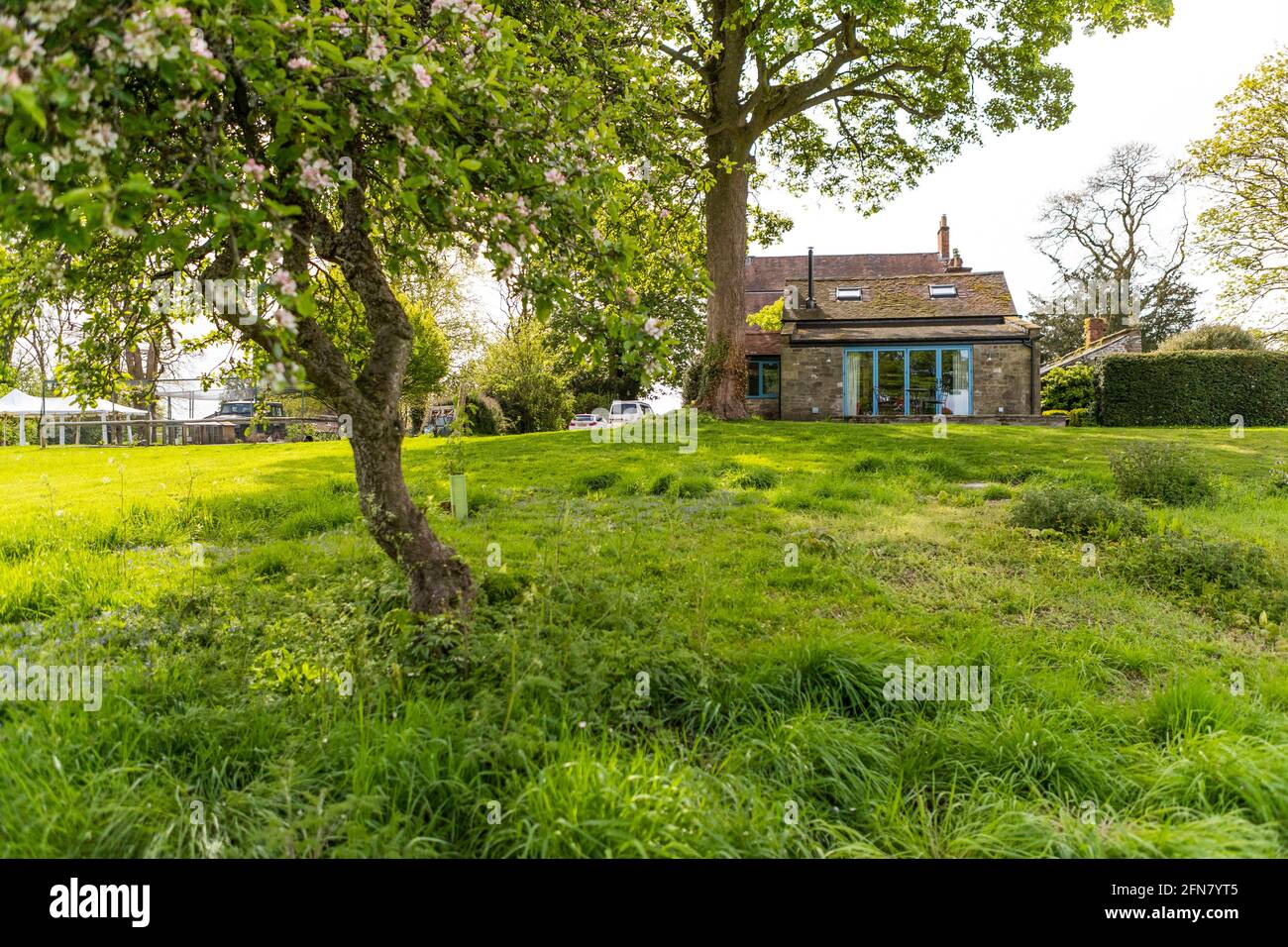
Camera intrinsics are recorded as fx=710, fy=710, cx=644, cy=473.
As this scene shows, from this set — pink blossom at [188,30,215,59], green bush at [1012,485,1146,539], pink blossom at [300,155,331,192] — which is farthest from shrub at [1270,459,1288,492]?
pink blossom at [188,30,215,59]

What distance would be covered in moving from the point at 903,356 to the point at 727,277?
10047mm

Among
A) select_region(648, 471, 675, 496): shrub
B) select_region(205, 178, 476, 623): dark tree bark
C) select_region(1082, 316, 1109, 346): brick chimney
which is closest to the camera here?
select_region(205, 178, 476, 623): dark tree bark

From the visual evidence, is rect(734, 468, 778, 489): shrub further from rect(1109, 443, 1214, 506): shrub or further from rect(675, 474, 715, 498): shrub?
rect(1109, 443, 1214, 506): shrub

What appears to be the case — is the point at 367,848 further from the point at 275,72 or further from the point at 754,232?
the point at 754,232

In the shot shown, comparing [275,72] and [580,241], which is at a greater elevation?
[275,72]

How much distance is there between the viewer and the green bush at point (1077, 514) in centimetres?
658

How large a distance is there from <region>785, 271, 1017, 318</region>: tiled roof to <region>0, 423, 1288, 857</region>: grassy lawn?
19.5 metres

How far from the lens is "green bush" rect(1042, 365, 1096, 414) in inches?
955

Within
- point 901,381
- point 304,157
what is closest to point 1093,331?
point 901,381

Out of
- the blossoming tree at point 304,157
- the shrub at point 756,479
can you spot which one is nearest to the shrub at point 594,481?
the shrub at point 756,479

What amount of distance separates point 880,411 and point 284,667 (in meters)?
23.2

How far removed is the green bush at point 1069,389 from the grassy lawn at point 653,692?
19295 mm
